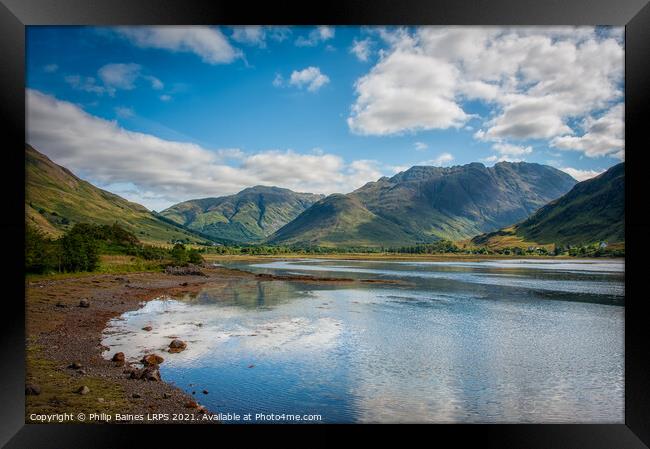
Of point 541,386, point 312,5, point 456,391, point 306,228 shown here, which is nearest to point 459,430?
point 456,391

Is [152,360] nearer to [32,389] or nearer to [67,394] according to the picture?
[67,394]

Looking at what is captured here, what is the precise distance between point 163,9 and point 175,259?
2854 centimetres

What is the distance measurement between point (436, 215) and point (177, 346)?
175 metres

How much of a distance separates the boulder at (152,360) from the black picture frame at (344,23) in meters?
2.52

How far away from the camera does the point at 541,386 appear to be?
729cm

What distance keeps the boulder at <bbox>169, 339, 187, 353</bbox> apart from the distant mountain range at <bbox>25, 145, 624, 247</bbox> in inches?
964

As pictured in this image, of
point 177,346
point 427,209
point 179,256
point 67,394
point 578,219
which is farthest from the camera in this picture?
point 427,209

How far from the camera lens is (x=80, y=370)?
6496 mm

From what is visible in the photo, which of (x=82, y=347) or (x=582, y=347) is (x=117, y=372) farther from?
(x=582, y=347)

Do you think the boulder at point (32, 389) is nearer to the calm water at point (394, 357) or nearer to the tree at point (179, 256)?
the calm water at point (394, 357)

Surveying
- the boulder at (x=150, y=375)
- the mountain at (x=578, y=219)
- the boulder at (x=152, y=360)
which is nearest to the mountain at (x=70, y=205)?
the boulder at (x=150, y=375)

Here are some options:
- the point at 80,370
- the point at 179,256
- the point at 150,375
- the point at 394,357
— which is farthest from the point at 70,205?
the point at 394,357

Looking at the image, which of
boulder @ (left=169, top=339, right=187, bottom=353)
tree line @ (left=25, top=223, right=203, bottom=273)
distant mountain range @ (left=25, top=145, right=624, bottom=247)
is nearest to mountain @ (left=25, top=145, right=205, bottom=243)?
distant mountain range @ (left=25, top=145, right=624, bottom=247)

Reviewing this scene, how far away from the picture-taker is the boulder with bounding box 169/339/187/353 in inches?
334
